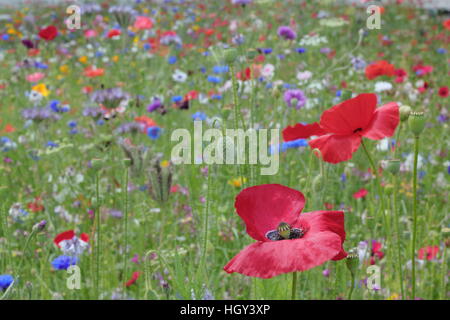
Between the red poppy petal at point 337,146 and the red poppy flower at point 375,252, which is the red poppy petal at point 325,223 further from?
the red poppy flower at point 375,252

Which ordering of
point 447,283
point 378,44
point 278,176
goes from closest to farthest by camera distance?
point 447,283
point 278,176
point 378,44

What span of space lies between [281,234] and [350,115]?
0.63 feet

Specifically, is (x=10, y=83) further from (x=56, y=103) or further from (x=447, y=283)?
(x=447, y=283)

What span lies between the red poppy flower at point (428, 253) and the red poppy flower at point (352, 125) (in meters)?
0.67

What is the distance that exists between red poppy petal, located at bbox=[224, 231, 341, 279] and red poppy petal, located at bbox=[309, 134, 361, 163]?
16cm

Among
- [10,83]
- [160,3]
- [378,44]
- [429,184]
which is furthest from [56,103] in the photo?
[160,3]

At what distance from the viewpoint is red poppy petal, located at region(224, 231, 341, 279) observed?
467 millimetres

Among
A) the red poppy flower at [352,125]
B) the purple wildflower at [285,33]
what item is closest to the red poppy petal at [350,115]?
the red poppy flower at [352,125]

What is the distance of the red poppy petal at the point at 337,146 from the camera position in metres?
0.65

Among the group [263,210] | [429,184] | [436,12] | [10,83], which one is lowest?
[429,184]

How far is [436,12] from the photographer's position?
209 inches

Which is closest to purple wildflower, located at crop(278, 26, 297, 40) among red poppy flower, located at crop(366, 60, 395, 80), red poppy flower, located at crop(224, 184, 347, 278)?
red poppy flower, located at crop(366, 60, 395, 80)
